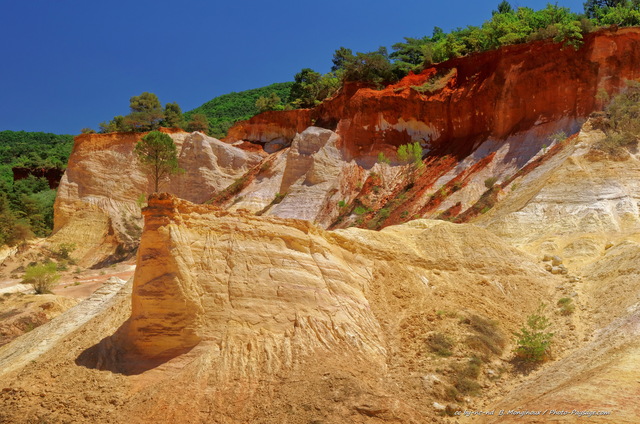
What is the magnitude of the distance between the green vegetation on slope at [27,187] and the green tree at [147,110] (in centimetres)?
1133

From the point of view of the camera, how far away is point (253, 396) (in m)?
8.49

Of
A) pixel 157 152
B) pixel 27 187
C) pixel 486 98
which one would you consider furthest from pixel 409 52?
pixel 27 187

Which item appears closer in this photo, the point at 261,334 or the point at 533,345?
the point at 261,334

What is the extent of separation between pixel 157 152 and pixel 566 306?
106 feet

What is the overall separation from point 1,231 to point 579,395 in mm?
37048

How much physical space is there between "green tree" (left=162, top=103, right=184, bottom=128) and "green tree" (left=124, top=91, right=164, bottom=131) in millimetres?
956

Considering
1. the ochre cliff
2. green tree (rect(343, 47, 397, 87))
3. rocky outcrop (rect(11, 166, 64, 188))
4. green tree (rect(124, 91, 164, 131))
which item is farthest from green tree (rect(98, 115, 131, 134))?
the ochre cliff

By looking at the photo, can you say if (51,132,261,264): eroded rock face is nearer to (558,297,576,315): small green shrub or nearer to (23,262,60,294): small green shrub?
(23,262,60,294): small green shrub

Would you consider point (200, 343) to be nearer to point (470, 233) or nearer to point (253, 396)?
point (253, 396)

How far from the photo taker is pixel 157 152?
128ft

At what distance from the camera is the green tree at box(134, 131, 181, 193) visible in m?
38.8

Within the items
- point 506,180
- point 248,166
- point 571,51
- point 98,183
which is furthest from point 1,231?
point 571,51

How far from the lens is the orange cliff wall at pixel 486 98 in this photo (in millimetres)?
29469

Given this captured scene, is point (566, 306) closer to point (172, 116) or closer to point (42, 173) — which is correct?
point (172, 116)
